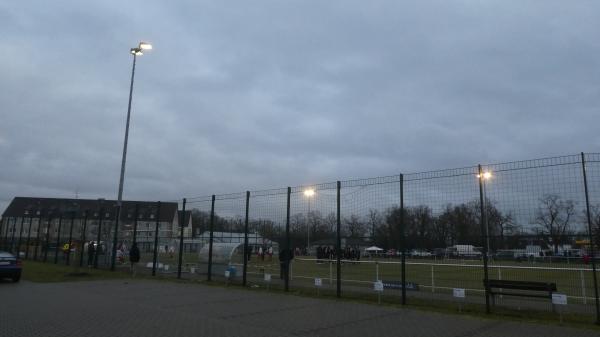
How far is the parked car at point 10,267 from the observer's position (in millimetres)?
18156

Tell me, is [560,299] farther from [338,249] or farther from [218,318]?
[218,318]

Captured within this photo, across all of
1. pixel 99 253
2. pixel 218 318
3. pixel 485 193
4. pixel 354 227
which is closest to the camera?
pixel 218 318

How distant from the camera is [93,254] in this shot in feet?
89.4

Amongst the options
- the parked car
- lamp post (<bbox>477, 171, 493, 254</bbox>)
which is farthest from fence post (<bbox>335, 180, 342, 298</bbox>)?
the parked car

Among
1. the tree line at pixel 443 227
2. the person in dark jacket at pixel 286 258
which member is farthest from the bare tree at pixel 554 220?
the person in dark jacket at pixel 286 258

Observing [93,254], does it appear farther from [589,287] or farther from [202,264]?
[589,287]

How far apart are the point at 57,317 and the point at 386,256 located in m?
9.53

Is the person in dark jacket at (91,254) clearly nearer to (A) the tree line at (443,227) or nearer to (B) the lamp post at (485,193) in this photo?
(A) the tree line at (443,227)

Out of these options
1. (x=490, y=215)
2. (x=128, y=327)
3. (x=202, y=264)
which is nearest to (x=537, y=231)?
(x=490, y=215)

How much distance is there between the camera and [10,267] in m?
18.3

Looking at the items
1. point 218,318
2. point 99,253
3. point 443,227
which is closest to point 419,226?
point 443,227

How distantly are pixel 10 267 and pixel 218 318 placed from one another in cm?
1251

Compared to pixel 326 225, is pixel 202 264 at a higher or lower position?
lower

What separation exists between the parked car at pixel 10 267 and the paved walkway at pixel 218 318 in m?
4.17
